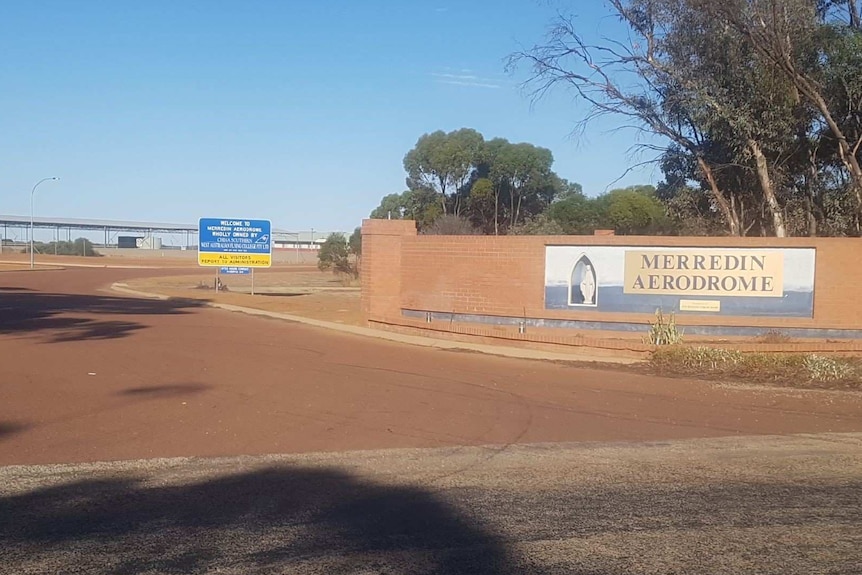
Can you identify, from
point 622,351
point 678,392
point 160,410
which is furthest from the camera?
Answer: point 622,351

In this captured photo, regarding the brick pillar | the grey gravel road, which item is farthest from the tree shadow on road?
the brick pillar

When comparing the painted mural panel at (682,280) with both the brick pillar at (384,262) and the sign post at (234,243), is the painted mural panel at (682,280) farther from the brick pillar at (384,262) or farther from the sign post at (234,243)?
the sign post at (234,243)

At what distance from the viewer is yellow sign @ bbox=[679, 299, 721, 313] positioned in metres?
21.6

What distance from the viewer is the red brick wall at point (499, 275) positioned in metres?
21.2

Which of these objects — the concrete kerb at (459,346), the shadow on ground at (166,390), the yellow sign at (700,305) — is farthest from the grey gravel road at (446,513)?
the yellow sign at (700,305)

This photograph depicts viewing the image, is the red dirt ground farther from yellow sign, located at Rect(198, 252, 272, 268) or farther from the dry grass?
yellow sign, located at Rect(198, 252, 272, 268)

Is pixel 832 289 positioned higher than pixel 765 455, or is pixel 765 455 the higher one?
pixel 832 289

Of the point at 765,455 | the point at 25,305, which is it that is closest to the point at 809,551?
the point at 765,455

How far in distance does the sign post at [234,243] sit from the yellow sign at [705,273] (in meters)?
25.8

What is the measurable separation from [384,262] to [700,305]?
883cm

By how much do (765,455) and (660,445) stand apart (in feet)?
3.99

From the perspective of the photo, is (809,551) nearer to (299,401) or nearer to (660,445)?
(660,445)

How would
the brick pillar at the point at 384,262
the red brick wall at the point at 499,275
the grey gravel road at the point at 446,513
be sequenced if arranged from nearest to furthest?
the grey gravel road at the point at 446,513 < the red brick wall at the point at 499,275 < the brick pillar at the point at 384,262

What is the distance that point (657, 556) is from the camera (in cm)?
657
